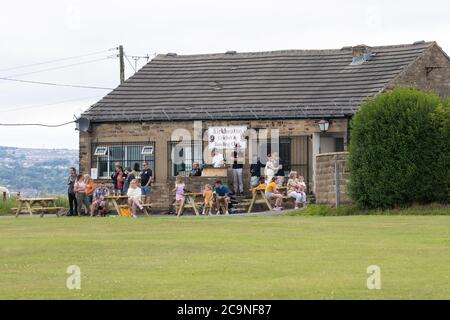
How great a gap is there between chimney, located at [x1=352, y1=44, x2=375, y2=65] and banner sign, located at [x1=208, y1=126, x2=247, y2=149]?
6.06m

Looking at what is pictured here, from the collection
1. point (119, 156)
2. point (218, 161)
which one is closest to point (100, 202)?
point (218, 161)

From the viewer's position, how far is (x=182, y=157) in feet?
167

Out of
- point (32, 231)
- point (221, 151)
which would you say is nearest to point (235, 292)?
point (32, 231)

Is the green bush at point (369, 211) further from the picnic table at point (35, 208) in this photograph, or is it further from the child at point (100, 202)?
the picnic table at point (35, 208)

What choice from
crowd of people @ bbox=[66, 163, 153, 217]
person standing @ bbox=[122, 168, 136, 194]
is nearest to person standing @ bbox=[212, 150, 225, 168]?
crowd of people @ bbox=[66, 163, 153, 217]

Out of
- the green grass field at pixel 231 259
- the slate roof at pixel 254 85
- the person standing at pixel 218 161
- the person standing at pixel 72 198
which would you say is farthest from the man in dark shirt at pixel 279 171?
the green grass field at pixel 231 259

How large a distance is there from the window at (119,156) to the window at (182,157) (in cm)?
80

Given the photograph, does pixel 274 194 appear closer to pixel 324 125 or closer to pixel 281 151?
pixel 324 125

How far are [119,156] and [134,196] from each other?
9.84 m

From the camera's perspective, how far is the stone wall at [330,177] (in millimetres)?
40656

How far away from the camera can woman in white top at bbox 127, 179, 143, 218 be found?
138 ft

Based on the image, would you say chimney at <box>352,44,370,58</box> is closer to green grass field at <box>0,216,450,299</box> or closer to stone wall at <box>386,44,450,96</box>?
stone wall at <box>386,44,450,96</box>
